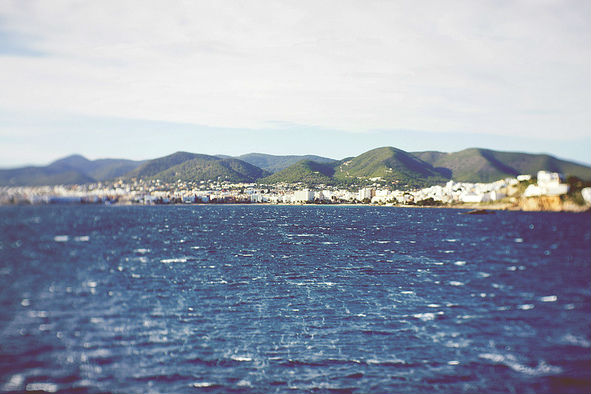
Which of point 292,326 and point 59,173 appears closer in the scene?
point 292,326

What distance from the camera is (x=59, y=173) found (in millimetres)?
48281

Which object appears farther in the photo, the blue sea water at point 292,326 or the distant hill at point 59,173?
the distant hill at point 59,173

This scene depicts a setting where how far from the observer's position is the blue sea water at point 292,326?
765 inches

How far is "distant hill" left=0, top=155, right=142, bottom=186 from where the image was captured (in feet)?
129

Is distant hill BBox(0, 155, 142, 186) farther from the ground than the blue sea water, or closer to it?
farther from the ground

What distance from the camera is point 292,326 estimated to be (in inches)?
1041

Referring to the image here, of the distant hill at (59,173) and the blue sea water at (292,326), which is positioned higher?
the distant hill at (59,173)

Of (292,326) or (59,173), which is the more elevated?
(59,173)

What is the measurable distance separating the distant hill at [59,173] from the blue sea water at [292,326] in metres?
12.4

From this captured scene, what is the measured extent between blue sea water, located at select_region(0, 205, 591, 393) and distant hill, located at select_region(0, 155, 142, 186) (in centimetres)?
1239

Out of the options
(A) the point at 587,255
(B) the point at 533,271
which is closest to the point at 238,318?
(B) the point at 533,271

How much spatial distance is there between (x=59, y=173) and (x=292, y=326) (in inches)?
1610

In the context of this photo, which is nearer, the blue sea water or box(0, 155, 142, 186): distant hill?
the blue sea water

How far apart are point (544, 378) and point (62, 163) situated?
56.8 metres
